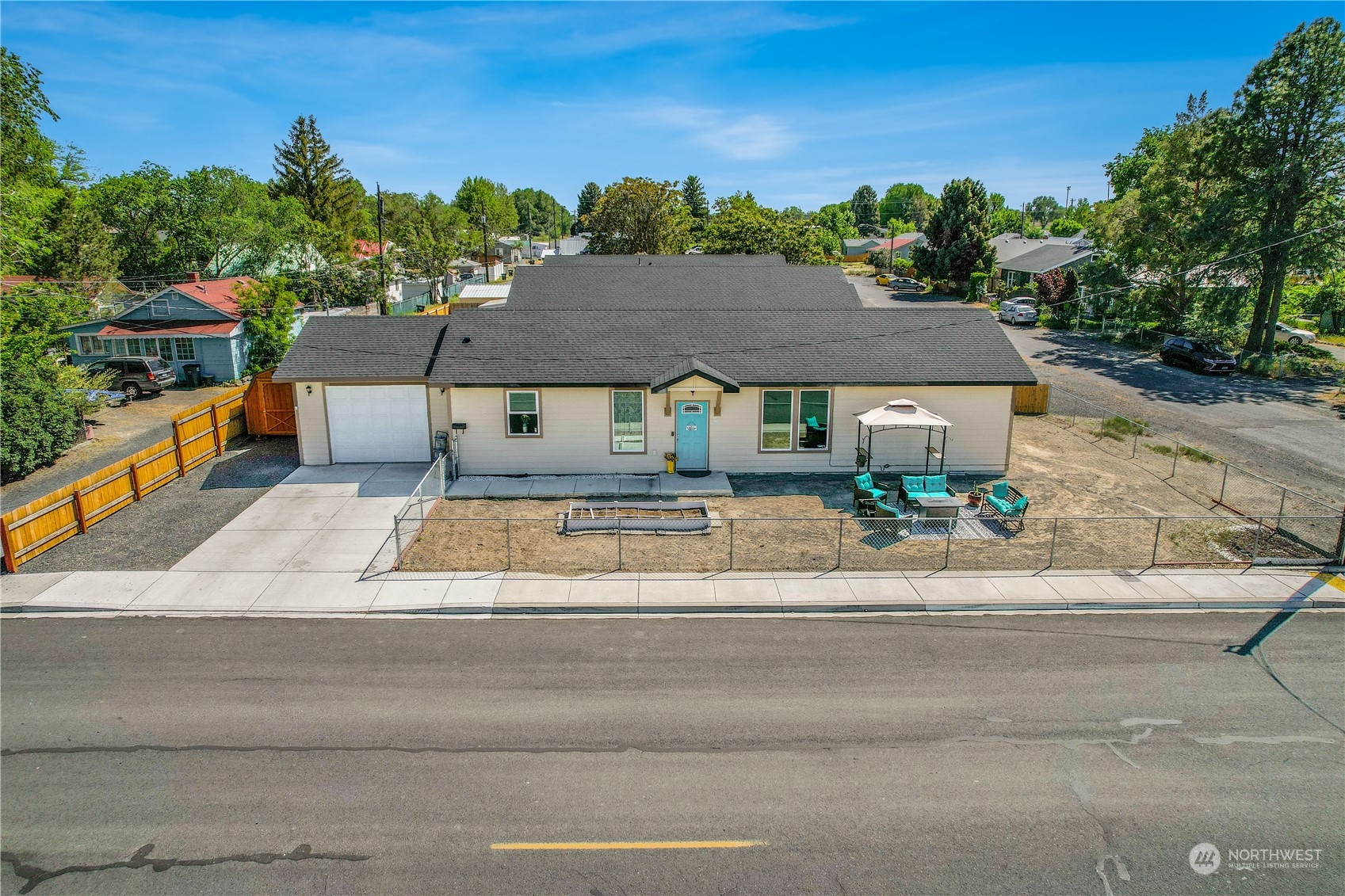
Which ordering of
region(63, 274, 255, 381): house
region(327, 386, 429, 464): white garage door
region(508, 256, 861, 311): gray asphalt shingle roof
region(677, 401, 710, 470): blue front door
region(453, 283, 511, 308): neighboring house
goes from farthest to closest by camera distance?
region(453, 283, 511, 308): neighboring house → region(63, 274, 255, 381): house → region(508, 256, 861, 311): gray asphalt shingle roof → region(327, 386, 429, 464): white garage door → region(677, 401, 710, 470): blue front door

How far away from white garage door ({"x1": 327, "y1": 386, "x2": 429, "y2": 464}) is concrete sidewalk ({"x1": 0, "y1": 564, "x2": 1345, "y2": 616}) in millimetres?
7633

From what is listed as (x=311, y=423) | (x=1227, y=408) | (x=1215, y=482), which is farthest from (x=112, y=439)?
(x=1227, y=408)

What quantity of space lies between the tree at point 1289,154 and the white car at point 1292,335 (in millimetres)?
4199

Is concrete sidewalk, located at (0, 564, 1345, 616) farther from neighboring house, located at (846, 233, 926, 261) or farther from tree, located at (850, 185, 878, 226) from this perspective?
tree, located at (850, 185, 878, 226)

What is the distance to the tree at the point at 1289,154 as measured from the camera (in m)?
38.6

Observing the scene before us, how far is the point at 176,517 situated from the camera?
19328 millimetres

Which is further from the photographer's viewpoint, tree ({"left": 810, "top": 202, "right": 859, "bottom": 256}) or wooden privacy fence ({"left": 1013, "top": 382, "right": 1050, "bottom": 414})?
tree ({"left": 810, "top": 202, "right": 859, "bottom": 256})

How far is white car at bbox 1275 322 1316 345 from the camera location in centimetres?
4446

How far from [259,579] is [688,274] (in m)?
27.6

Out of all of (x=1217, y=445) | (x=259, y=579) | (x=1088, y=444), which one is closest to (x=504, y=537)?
(x=259, y=579)

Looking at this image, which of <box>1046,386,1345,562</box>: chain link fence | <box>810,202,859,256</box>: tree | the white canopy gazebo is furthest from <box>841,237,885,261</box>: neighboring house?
the white canopy gazebo

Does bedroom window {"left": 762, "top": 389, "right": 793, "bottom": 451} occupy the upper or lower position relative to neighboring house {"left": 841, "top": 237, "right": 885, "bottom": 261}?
lower

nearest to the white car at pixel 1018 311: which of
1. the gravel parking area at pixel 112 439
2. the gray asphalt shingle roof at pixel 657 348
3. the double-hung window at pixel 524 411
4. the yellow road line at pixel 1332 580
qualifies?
the gray asphalt shingle roof at pixel 657 348

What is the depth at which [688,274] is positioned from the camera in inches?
1543
